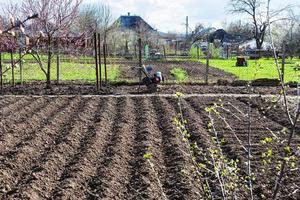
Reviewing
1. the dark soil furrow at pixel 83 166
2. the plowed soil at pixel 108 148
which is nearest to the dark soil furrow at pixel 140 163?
the plowed soil at pixel 108 148

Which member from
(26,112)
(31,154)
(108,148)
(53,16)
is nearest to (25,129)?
(31,154)

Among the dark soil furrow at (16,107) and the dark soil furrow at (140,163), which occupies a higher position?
the dark soil furrow at (16,107)

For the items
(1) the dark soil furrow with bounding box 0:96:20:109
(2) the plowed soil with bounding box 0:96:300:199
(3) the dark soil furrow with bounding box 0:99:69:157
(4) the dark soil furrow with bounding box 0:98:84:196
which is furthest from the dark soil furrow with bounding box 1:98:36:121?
(4) the dark soil furrow with bounding box 0:98:84:196

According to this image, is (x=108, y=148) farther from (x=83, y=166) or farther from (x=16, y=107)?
(x=16, y=107)

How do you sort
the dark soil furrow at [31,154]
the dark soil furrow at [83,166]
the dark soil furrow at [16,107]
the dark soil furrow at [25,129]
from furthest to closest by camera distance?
the dark soil furrow at [16,107]
the dark soil furrow at [25,129]
the dark soil furrow at [31,154]
the dark soil furrow at [83,166]

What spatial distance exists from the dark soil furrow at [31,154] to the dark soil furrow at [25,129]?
118mm

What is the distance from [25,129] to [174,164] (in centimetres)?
309

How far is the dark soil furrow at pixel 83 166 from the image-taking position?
500 cm

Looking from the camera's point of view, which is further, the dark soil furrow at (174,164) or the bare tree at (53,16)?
the bare tree at (53,16)

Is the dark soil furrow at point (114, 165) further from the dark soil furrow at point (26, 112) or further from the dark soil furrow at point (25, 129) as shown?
the dark soil furrow at point (26, 112)

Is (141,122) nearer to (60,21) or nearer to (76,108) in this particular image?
(76,108)

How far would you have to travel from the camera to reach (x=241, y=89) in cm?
1395

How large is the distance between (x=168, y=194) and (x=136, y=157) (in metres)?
1.40

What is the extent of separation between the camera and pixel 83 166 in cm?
584
